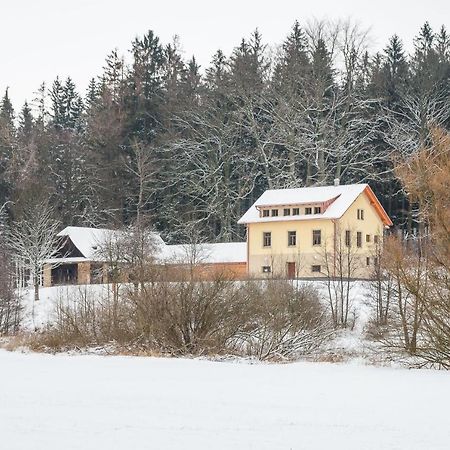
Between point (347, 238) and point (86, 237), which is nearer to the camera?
point (347, 238)

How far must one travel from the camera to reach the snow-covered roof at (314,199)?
170ft

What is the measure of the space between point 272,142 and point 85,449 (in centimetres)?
5014

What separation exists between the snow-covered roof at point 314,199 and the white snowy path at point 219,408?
32374mm

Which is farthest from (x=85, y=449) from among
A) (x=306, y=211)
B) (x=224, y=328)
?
(x=306, y=211)

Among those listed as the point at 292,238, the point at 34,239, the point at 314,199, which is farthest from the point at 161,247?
the point at 314,199

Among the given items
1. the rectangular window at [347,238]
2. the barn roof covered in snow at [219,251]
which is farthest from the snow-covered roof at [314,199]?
the barn roof covered in snow at [219,251]

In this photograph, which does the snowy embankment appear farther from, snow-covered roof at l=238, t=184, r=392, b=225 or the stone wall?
snow-covered roof at l=238, t=184, r=392, b=225

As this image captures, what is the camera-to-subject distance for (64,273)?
189ft

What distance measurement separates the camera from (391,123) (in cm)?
5703

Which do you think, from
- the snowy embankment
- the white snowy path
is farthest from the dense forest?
the white snowy path

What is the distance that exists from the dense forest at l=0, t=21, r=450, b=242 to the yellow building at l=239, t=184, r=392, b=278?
12.8 feet

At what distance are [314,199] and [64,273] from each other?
19.5m

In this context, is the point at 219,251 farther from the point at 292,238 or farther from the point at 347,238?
the point at 347,238

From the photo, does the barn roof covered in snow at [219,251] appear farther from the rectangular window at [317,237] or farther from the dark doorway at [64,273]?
the dark doorway at [64,273]
